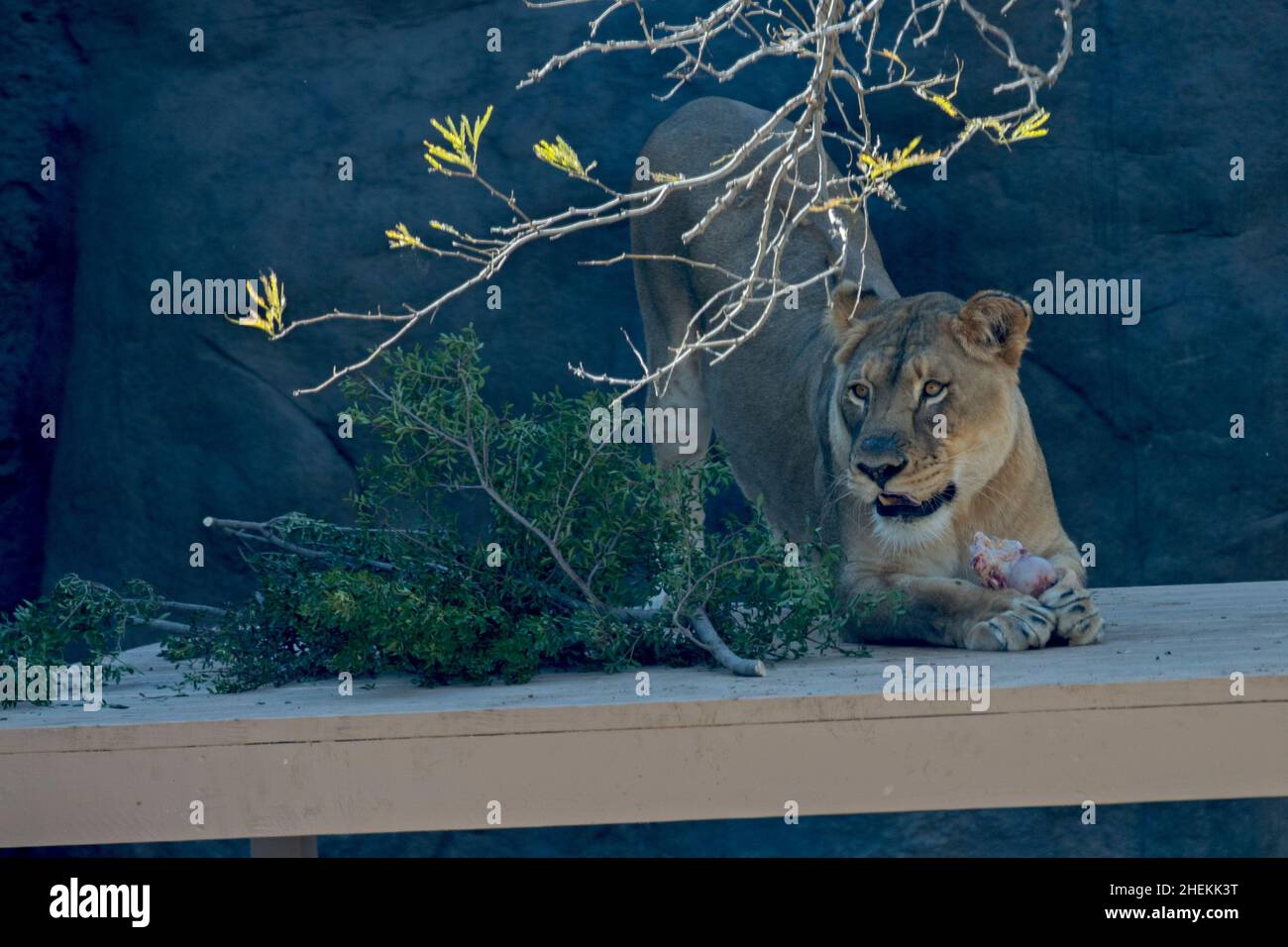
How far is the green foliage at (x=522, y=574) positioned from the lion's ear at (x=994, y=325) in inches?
27.6

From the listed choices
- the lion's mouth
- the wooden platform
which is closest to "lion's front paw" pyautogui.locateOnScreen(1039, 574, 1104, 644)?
the lion's mouth

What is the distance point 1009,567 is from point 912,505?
0.28 meters

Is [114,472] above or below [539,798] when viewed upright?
above

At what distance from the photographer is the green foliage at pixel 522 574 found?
146 inches

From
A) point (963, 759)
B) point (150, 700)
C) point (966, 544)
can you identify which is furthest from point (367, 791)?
point (966, 544)

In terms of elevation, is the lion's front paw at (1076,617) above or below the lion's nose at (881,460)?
below

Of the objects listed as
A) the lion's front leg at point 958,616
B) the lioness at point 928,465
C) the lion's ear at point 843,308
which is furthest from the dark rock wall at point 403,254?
the lion's front leg at point 958,616

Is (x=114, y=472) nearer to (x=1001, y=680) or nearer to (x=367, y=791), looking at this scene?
(x=367, y=791)

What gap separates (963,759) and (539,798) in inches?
31.2

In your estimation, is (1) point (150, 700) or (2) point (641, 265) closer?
(1) point (150, 700)

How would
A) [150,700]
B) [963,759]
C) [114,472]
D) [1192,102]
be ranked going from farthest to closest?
[114,472] < [1192,102] < [150,700] < [963,759]

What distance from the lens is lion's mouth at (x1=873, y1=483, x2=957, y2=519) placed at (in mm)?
4016

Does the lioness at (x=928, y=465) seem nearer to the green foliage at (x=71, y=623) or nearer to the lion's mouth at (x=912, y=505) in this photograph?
the lion's mouth at (x=912, y=505)
